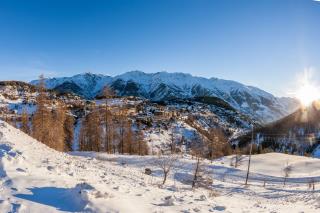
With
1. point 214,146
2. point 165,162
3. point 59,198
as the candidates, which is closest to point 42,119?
point 165,162

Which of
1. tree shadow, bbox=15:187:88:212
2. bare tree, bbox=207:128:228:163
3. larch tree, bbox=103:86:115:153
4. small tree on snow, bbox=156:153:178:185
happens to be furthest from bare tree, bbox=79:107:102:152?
tree shadow, bbox=15:187:88:212

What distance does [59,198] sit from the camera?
1119cm

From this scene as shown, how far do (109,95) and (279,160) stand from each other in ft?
139

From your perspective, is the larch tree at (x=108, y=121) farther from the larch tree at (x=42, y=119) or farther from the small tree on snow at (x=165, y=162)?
the small tree on snow at (x=165, y=162)

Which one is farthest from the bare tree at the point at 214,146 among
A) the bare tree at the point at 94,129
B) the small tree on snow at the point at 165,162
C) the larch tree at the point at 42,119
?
the larch tree at the point at 42,119

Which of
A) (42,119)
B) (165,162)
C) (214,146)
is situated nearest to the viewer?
(165,162)

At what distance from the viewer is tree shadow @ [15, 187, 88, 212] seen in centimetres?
1051

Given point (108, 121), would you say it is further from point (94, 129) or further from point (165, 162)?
point (165, 162)

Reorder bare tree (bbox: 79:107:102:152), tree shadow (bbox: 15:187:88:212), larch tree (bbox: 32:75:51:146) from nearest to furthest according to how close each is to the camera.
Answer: tree shadow (bbox: 15:187:88:212)
larch tree (bbox: 32:75:51:146)
bare tree (bbox: 79:107:102:152)

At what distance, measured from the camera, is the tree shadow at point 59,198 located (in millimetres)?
10509

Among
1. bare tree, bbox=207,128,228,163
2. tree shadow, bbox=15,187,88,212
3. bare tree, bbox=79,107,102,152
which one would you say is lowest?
bare tree, bbox=207,128,228,163

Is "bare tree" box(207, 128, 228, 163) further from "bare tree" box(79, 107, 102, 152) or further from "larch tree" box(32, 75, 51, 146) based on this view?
"larch tree" box(32, 75, 51, 146)

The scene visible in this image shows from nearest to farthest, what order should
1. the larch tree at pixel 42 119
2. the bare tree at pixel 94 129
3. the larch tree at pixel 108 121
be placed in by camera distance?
the larch tree at pixel 42 119 < the larch tree at pixel 108 121 < the bare tree at pixel 94 129

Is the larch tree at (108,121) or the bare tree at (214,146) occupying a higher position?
the larch tree at (108,121)
